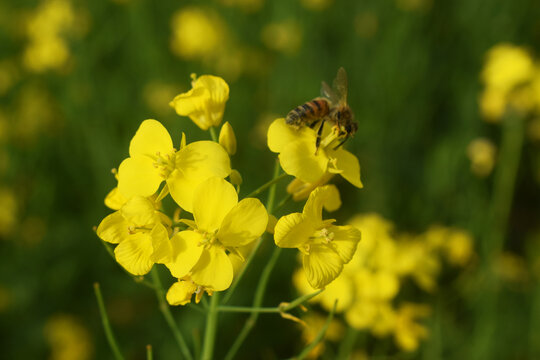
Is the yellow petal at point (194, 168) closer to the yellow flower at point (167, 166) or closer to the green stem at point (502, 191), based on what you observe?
the yellow flower at point (167, 166)

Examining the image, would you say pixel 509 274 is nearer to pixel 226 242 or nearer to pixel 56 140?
pixel 226 242

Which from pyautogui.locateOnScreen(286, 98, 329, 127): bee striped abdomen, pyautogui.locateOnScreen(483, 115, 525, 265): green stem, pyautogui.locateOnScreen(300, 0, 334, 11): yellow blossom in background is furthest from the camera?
pyautogui.locateOnScreen(300, 0, 334, 11): yellow blossom in background

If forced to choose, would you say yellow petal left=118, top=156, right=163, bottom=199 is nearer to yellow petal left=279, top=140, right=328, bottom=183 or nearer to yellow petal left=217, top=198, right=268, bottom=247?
yellow petal left=217, top=198, right=268, bottom=247

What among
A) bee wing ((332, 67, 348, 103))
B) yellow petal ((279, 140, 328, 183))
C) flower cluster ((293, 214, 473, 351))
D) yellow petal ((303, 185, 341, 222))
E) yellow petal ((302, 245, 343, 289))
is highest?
bee wing ((332, 67, 348, 103))

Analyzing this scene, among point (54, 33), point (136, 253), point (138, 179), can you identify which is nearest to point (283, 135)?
point (138, 179)

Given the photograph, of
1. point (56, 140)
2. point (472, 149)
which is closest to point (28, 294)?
point (56, 140)

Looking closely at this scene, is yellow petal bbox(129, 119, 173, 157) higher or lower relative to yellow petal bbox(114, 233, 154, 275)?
higher

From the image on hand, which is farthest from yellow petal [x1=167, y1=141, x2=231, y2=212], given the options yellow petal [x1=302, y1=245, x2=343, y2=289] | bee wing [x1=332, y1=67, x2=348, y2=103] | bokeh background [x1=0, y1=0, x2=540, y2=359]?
bokeh background [x1=0, y1=0, x2=540, y2=359]

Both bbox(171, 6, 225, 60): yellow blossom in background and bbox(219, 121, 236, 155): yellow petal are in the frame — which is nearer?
bbox(219, 121, 236, 155): yellow petal
